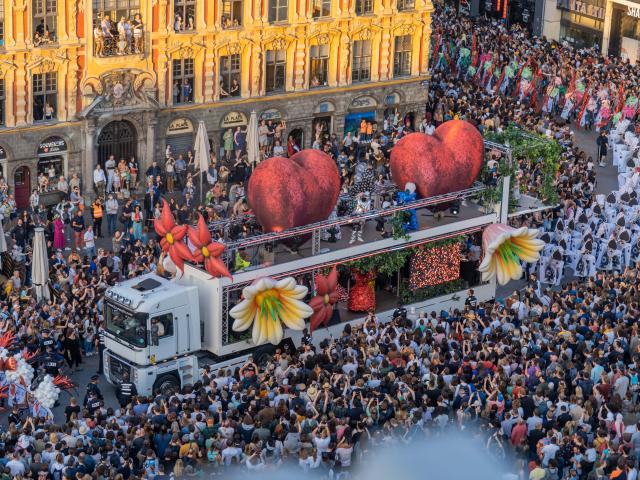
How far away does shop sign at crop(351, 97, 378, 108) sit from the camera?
65125mm

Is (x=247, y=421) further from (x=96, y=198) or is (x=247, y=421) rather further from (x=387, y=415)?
(x=96, y=198)

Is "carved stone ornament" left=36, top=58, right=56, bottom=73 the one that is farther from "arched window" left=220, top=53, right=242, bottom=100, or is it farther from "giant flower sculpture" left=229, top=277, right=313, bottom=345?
"giant flower sculpture" left=229, top=277, right=313, bottom=345

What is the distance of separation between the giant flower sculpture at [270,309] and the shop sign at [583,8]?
133 ft

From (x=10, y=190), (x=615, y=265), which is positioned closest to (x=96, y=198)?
(x=10, y=190)

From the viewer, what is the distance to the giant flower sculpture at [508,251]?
48.9m

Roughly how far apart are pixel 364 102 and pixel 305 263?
20660mm

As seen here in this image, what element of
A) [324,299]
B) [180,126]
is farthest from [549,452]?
[180,126]

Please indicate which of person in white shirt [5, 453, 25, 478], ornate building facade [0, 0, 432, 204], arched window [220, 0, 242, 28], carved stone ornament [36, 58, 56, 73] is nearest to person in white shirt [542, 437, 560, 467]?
person in white shirt [5, 453, 25, 478]

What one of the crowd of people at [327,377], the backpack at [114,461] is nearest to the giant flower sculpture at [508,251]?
the crowd of people at [327,377]

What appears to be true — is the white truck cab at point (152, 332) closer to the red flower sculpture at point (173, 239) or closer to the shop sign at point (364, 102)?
the red flower sculpture at point (173, 239)

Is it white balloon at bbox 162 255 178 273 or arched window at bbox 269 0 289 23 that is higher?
arched window at bbox 269 0 289 23

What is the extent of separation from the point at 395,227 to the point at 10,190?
15410 mm

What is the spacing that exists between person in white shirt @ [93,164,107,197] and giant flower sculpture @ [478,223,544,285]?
47.8ft

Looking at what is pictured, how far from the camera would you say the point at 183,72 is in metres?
60.2
